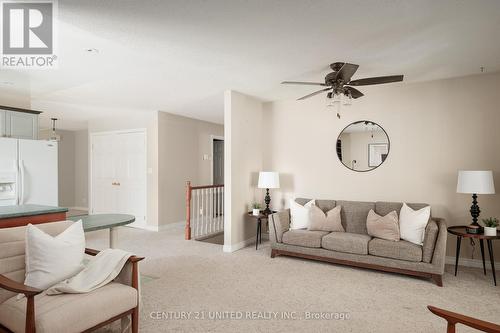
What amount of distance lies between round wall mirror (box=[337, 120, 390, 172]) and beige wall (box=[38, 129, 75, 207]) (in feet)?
25.3

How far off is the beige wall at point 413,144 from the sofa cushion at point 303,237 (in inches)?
39.1

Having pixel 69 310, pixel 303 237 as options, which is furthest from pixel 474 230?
pixel 69 310

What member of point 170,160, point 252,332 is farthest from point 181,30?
point 170,160

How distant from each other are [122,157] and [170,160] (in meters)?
1.19

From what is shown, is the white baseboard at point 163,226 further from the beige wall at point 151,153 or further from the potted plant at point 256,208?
the potted plant at point 256,208

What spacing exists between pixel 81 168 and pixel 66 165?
1.32 feet

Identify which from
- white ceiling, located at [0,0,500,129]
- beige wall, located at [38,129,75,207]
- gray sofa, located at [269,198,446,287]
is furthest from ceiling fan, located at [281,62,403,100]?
beige wall, located at [38,129,75,207]

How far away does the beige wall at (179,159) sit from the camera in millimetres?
6176

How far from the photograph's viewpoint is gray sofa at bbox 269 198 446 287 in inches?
131

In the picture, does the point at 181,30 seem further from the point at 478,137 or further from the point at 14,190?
the point at 478,137

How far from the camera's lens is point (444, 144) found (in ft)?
13.4

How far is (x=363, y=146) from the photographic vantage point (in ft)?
15.0

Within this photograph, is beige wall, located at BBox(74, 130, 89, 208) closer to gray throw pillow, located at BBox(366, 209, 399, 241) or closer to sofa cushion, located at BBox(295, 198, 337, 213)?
sofa cushion, located at BBox(295, 198, 337, 213)

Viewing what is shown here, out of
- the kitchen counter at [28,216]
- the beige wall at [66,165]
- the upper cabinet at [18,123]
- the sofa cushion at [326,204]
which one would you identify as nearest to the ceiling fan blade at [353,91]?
the sofa cushion at [326,204]
